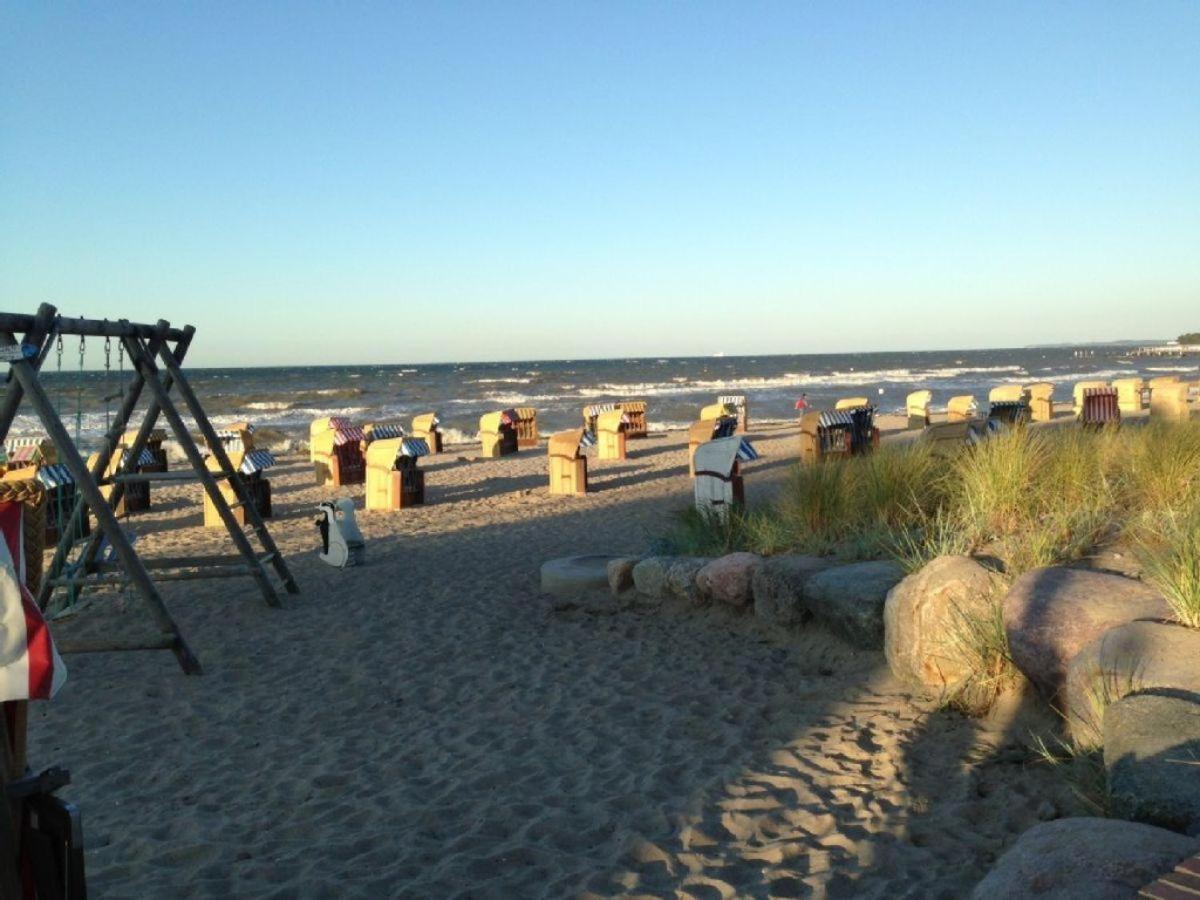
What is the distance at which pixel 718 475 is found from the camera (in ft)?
29.1

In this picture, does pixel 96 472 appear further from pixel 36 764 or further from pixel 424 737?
pixel 424 737

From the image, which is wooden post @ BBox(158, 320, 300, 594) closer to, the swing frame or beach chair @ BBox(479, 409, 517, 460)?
the swing frame

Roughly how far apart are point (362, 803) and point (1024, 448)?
5.49m

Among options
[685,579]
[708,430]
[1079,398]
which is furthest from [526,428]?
[685,579]

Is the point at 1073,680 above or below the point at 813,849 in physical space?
above

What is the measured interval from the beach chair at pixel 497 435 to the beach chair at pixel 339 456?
15.3 feet

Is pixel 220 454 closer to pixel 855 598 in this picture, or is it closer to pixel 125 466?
pixel 125 466

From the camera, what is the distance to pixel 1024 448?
7.32 m

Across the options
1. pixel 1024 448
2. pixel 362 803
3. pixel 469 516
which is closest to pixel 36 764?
pixel 362 803

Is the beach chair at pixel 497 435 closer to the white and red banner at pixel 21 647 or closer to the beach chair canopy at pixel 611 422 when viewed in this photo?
the beach chair canopy at pixel 611 422

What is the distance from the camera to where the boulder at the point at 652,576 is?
7.27 m

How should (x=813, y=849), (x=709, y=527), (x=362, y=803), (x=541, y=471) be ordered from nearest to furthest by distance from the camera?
(x=813, y=849) → (x=362, y=803) → (x=709, y=527) → (x=541, y=471)

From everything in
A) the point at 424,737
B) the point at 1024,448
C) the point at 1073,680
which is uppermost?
the point at 1024,448

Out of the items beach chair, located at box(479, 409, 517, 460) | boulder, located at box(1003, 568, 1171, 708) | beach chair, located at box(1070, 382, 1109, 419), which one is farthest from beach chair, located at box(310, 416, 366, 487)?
boulder, located at box(1003, 568, 1171, 708)
